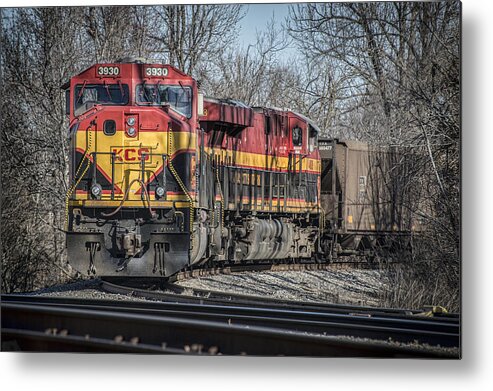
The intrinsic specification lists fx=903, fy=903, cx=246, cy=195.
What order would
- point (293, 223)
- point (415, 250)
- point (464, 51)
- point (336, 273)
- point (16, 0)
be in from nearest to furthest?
point (464, 51) → point (16, 0) → point (415, 250) → point (336, 273) → point (293, 223)

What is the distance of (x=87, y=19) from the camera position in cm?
972

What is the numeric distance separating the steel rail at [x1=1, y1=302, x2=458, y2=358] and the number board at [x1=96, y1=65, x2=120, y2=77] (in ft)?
10.4

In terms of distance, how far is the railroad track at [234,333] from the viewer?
762cm

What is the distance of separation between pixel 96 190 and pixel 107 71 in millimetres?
1346

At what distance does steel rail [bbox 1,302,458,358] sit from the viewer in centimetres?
758

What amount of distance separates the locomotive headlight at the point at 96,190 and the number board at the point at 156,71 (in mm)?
1352

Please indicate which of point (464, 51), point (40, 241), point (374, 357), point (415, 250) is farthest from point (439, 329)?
point (40, 241)

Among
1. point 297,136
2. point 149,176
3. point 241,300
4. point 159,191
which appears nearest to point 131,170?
point 149,176

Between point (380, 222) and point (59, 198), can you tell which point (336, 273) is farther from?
point (59, 198)

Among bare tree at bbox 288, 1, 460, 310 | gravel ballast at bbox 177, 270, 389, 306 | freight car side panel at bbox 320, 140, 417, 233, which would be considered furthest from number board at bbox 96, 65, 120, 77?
freight car side panel at bbox 320, 140, 417, 233

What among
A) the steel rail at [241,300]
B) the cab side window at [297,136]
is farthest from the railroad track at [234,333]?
the cab side window at [297,136]

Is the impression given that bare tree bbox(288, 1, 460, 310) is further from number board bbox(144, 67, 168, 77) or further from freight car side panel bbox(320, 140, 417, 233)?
number board bbox(144, 67, 168, 77)

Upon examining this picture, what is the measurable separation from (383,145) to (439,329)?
277 centimetres

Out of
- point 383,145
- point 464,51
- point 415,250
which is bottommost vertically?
point 415,250
